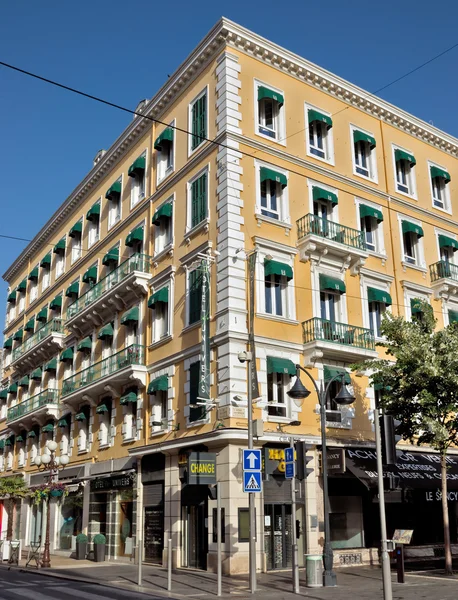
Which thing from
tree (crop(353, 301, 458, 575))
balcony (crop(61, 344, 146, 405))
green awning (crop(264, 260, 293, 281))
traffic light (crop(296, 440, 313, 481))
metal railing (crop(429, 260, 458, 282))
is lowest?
traffic light (crop(296, 440, 313, 481))

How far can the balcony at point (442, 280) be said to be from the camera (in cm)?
2877

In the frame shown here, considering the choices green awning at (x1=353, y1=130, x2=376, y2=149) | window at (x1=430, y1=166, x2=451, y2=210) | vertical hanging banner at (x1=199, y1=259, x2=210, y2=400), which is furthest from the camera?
window at (x1=430, y1=166, x2=451, y2=210)

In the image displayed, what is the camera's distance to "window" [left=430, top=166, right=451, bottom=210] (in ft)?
102

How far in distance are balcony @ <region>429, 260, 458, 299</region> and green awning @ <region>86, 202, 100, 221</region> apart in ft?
54.2

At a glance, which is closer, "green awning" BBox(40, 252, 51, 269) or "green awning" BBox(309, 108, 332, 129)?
"green awning" BBox(309, 108, 332, 129)

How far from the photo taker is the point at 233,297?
72.2 feet

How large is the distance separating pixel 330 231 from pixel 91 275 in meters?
13.0

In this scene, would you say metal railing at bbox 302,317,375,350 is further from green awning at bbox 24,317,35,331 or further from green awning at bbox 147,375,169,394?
green awning at bbox 24,317,35,331

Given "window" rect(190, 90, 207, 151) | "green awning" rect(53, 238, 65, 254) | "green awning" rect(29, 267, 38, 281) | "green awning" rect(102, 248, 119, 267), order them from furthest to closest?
"green awning" rect(29, 267, 38, 281)
"green awning" rect(53, 238, 65, 254)
"green awning" rect(102, 248, 119, 267)
"window" rect(190, 90, 207, 151)

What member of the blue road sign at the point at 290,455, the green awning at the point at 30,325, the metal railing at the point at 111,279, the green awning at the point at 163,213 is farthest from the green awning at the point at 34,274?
the blue road sign at the point at 290,455

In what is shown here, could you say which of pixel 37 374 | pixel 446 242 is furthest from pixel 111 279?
pixel 446 242

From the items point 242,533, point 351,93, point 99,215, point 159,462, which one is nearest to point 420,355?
point 242,533

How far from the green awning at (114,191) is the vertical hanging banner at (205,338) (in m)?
10.1

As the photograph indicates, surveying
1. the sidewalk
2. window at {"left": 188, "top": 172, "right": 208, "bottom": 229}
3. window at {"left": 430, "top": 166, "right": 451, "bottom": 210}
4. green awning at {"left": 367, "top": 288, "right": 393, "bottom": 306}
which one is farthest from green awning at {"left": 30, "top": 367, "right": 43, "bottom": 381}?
window at {"left": 430, "top": 166, "right": 451, "bottom": 210}
